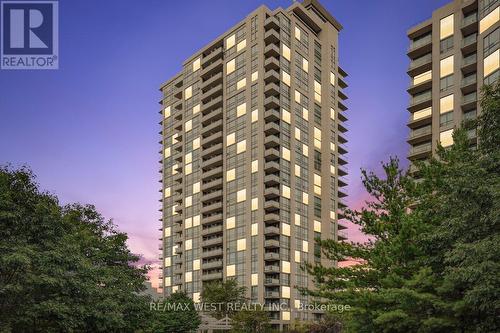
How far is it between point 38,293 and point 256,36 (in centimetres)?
8768

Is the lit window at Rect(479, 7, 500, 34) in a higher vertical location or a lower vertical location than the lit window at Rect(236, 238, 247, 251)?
higher

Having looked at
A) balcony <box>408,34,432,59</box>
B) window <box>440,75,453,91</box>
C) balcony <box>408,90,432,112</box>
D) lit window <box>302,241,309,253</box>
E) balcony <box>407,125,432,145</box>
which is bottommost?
lit window <box>302,241,309,253</box>

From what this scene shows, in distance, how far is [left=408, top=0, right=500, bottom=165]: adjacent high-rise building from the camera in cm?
6744

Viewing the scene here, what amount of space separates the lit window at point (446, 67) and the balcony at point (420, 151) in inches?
433

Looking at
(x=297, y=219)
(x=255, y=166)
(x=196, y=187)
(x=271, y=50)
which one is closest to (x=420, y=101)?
(x=255, y=166)

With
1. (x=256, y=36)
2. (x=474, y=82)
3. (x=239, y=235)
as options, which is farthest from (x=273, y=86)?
(x=474, y=82)

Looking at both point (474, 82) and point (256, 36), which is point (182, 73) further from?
point (474, 82)

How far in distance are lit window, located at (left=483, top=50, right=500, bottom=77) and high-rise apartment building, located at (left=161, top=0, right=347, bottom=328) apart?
151 ft

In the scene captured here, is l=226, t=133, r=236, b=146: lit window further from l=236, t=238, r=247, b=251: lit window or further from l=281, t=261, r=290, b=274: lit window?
l=281, t=261, r=290, b=274: lit window

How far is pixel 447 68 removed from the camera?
74688 mm

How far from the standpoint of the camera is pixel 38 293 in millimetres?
27391

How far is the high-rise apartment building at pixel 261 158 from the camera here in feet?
326

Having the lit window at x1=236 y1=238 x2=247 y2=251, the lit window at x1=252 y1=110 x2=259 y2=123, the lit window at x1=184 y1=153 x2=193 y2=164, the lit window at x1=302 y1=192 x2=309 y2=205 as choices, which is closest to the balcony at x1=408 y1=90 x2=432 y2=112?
the lit window at x1=252 y1=110 x2=259 y2=123

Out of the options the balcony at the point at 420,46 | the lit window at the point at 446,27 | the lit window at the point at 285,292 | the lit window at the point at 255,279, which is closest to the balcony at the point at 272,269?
the lit window at the point at 255,279
